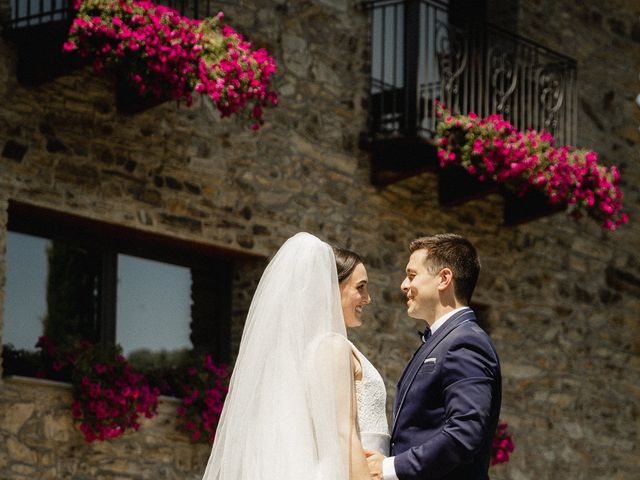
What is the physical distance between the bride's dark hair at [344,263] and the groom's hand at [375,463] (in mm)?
715

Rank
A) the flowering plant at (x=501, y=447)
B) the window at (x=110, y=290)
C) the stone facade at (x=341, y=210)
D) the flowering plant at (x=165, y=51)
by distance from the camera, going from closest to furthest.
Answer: the flowering plant at (x=165, y=51)
the stone facade at (x=341, y=210)
the window at (x=110, y=290)
the flowering plant at (x=501, y=447)

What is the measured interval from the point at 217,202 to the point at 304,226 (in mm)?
885

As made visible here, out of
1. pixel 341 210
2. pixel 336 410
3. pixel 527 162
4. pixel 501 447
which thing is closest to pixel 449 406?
pixel 336 410

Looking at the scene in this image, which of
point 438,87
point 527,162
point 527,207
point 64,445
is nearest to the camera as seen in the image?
point 64,445

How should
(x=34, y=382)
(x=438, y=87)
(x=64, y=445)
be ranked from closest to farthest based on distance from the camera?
(x=34, y=382) → (x=64, y=445) → (x=438, y=87)

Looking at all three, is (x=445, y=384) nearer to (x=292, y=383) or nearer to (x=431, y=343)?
(x=431, y=343)

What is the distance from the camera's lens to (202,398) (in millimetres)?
9820

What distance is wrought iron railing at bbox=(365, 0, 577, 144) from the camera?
1134 centimetres

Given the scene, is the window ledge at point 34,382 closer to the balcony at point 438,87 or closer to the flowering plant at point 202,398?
the flowering plant at point 202,398

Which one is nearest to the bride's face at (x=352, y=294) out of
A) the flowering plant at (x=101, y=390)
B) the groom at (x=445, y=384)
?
the groom at (x=445, y=384)

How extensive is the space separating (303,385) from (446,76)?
6.78 meters

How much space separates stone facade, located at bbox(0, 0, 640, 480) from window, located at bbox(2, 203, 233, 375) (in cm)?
24

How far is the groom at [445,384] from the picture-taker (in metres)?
4.98

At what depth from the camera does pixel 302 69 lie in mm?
11141
